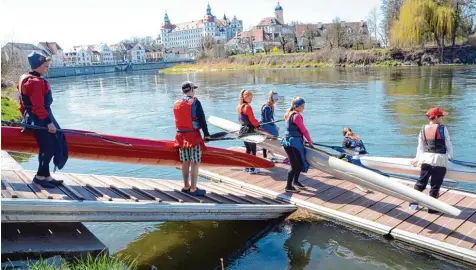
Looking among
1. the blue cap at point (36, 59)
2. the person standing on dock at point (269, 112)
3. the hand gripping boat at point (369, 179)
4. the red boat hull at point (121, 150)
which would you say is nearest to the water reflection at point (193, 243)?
the red boat hull at point (121, 150)

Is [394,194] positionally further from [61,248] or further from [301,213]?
[61,248]

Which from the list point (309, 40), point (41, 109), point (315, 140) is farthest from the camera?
point (309, 40)

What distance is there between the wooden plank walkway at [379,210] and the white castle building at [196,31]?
151 meters

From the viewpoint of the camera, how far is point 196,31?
16700 cm

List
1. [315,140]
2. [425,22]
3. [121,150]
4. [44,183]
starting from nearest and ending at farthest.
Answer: [44,183]
[121,150]
[315,140]
[425,22]

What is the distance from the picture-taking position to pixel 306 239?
21.3 ft

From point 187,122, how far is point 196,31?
166 m

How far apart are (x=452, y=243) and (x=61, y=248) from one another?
15.9ft

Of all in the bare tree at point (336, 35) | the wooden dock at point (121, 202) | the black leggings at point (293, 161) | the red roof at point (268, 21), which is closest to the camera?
the wooden dock at point (121, 202)

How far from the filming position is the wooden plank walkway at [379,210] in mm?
5613

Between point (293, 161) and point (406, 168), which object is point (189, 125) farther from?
point (406, 168)

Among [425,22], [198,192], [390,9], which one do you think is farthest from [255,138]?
[390,9]

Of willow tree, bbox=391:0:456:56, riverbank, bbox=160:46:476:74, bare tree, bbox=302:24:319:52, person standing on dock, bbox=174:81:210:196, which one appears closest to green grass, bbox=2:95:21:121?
person standing on dock, bbox=174:81:210:196

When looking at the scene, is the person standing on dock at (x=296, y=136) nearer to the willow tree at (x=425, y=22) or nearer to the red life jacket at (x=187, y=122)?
the red life jacket at (x=187, y=122)
